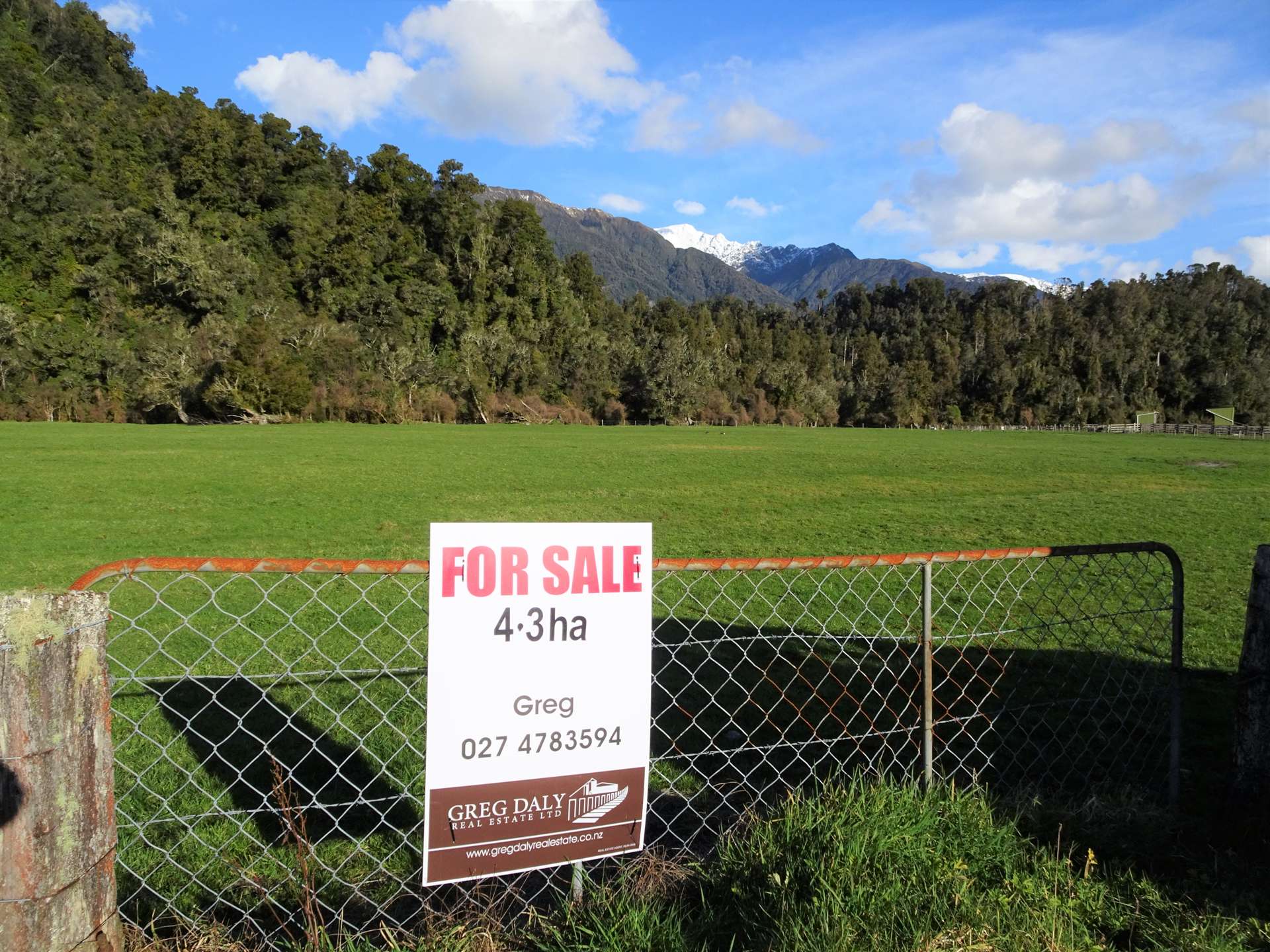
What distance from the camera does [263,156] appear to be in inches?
3159

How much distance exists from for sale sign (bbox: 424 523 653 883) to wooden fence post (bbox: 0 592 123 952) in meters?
0.74

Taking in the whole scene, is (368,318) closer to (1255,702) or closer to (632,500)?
(632,500)

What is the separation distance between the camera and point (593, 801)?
88.2 inches

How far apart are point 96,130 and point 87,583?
299 feet

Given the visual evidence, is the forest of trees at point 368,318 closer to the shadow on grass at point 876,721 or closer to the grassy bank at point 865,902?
the shadow on grass at point 876,721

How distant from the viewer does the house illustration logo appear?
2.22m

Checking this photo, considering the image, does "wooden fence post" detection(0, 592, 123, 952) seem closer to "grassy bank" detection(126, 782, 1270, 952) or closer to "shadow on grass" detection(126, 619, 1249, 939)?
"grassy bank" detection(126, 782, 1270, 952)

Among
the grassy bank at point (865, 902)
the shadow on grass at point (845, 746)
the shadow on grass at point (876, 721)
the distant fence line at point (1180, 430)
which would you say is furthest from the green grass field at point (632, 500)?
the distant fence line at point (1180, 430)

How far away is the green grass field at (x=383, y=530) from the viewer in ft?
12.3

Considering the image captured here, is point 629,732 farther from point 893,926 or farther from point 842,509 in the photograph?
point 842,509

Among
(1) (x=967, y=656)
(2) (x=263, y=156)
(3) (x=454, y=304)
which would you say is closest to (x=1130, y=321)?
(3) (x=454, y=304)

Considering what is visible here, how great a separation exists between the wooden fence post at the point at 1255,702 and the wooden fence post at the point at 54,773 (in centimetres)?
383

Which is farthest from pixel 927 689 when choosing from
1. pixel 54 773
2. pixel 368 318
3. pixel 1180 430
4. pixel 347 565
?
pixel 1180 430

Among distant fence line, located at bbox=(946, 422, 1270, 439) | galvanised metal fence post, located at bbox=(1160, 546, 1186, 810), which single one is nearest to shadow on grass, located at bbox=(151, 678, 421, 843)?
galvanised metal fence post, located at bbox=(1160, 546, 1186, 810)
